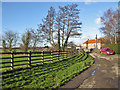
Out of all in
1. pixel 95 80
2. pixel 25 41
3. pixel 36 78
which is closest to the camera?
pixel 95 80

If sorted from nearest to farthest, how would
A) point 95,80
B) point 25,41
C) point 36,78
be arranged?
point 95,80, point 36,78, point 25,41

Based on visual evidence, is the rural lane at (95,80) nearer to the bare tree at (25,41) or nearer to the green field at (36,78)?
the green field at (36,78)

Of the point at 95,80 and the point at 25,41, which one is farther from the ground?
the point at 25,41

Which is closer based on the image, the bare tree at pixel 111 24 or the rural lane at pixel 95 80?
the rural lane at pixel 95 80

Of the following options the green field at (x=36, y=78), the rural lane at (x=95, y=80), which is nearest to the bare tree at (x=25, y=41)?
the green field at (x=36, y=78)

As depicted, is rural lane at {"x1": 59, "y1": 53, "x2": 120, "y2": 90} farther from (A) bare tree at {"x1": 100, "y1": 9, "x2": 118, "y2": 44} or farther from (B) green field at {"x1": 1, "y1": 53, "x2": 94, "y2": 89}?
(A) bare tree at {"x1": 100, "y1": 9, "x2": 118, "y2": 44}

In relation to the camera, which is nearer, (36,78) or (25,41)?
(36,78)

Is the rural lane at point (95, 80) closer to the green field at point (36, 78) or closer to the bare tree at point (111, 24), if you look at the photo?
the green field at point (36, 78)

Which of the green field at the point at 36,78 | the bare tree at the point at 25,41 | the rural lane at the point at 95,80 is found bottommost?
the rural lane at the point at 95,80

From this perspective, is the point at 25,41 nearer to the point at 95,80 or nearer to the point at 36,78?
the point at 36,78

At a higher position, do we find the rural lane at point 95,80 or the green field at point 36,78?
the green field at point 36,78

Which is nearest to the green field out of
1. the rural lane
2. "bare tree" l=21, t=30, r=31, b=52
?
the rural lane

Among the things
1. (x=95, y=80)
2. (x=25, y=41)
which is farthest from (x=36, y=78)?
(x=25, y=41)

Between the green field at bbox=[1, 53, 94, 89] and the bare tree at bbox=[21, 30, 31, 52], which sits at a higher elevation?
the bare tree at bbox=[21, 30, 31, 52]
